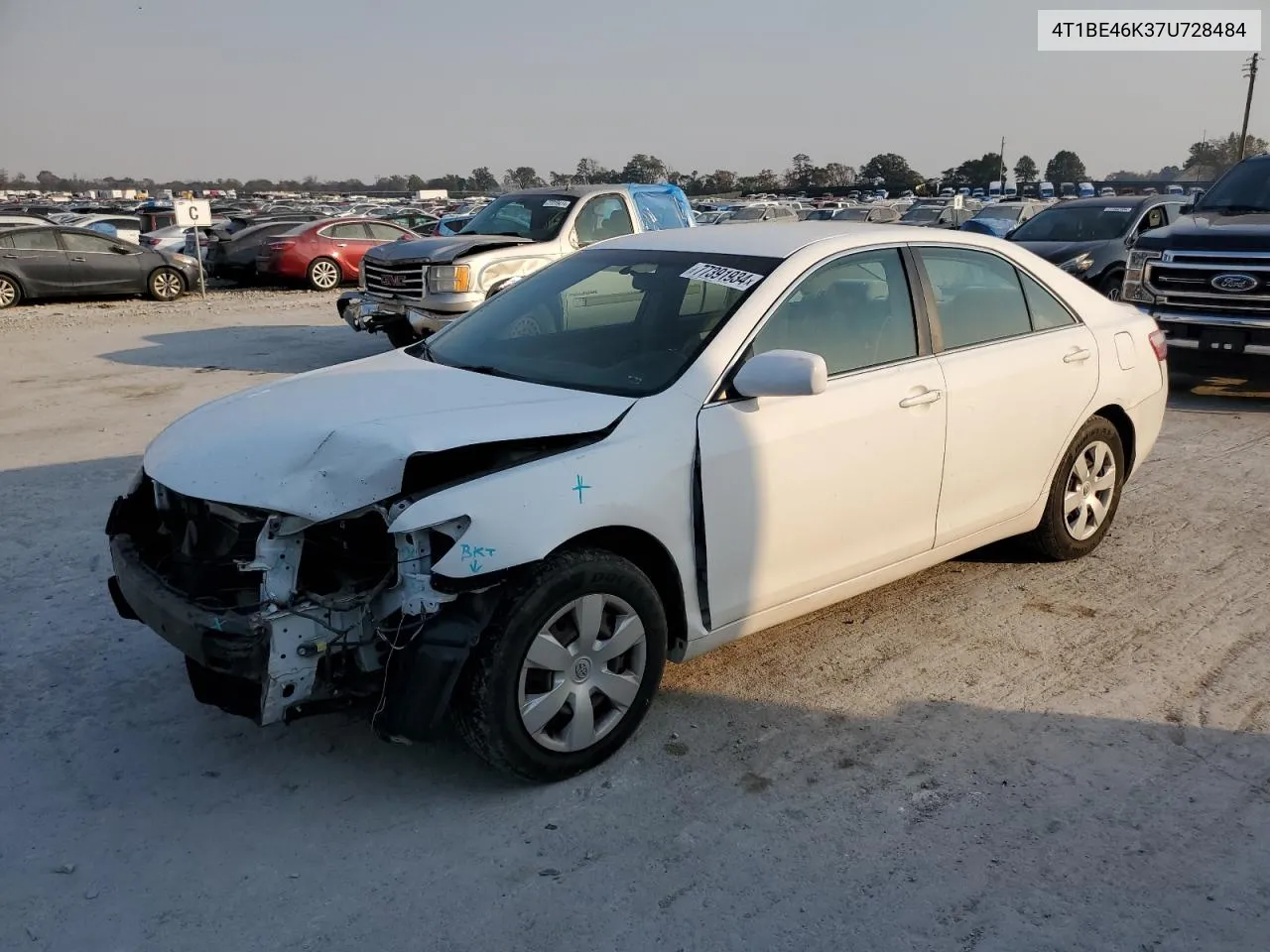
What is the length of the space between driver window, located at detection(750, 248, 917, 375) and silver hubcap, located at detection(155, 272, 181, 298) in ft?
56.9

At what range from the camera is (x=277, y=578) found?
3.11m

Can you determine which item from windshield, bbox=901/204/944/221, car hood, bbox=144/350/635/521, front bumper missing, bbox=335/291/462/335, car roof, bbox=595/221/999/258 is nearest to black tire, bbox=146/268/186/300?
front bumper missing, bbox=335/291/462/335

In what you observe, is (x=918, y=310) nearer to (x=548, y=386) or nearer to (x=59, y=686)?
(x=548, y=386)

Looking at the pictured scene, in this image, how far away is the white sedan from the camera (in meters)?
3.13

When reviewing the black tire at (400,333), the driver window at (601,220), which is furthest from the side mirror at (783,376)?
the driver window at (601,220)

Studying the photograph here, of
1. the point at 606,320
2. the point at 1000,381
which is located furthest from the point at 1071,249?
the point at 606,320

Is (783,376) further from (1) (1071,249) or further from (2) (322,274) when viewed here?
(2) (322,274)

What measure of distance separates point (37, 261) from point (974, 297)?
17.1 meters

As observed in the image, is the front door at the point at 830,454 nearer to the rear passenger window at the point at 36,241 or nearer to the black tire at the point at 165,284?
the rear passenger window at the point at 36,241

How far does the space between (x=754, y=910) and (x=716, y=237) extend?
2.79 m

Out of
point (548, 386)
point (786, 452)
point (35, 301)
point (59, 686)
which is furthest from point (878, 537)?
point (35, 301)

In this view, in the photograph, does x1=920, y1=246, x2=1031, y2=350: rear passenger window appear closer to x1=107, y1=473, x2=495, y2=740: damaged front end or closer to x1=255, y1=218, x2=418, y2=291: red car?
x1=107, y1=473, x2=495, y2=740: damaged front end

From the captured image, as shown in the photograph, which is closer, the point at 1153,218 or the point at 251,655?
the point at 251,655

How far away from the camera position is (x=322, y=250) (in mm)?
20469
